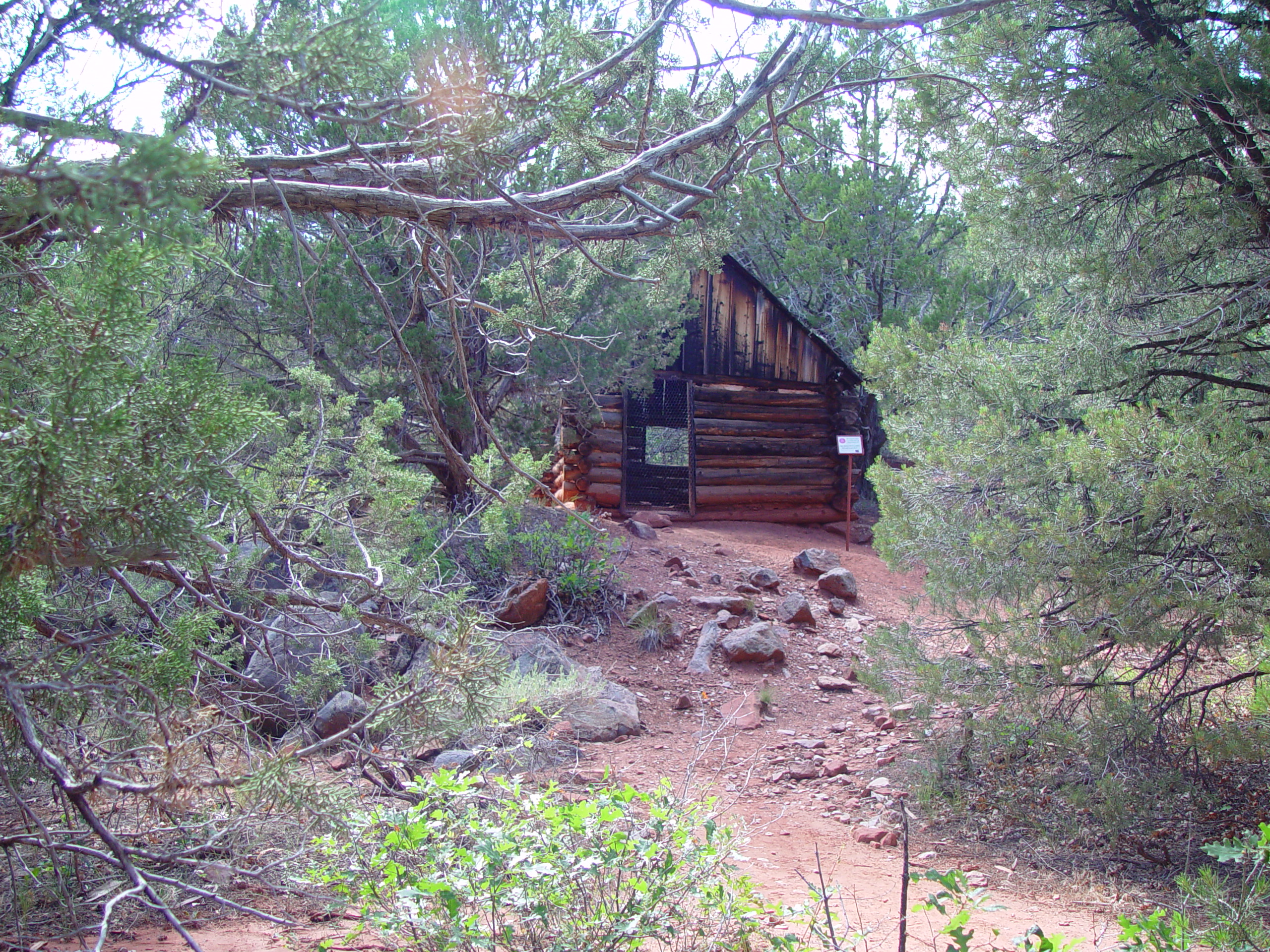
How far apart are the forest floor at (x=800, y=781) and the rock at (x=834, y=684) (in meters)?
0.07

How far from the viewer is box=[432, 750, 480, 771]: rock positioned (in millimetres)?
4953

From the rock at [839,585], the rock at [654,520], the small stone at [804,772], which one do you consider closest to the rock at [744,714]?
the small stone at [804,772]

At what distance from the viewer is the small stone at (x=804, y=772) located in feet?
19.9

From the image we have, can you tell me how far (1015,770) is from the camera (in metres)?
5.81

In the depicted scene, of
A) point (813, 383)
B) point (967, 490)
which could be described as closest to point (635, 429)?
point (813, 383)

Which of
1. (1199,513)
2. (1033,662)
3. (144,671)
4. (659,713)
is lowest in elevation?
(659,713)

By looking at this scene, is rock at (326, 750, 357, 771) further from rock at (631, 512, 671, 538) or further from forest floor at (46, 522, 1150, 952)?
rock at (631, 512, 671, 538)

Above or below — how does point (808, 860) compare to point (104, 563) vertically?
below

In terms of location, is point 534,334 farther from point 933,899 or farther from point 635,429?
point 635,429

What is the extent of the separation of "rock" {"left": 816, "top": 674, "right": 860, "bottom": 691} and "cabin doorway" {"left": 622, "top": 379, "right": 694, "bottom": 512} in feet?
24.3

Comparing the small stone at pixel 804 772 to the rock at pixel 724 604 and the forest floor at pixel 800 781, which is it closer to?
the forest floor at pixel 800 781

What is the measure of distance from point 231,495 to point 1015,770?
5.58m

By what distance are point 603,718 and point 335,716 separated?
2009mm

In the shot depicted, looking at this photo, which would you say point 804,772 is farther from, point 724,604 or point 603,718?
point 724,604
